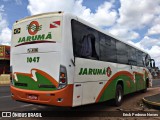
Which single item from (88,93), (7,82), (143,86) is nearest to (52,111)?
(88,93)

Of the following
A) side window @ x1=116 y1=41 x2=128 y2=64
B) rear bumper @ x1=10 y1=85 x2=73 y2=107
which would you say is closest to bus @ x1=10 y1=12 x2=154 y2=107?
rear bumper @ x1=10 y1=85 x2=73 y2=107

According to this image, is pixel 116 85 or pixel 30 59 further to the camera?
pixel 116 85

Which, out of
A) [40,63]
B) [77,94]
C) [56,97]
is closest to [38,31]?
[40,63]

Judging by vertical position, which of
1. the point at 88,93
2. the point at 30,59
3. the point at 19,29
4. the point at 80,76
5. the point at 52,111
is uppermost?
the point at 19,29

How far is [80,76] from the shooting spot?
784 cm

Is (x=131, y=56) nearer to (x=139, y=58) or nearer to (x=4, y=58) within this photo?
(x=139, y=58)

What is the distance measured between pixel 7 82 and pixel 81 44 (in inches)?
1129

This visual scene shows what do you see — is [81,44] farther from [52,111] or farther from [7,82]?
[7,82]

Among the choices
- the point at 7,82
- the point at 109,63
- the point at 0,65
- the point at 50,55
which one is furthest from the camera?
the point at 0,65

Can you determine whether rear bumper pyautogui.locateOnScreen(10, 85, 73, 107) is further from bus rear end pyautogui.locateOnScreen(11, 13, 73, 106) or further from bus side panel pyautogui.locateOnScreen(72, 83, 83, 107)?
bus side panel pyautogui.locateOnScreen(72, 83, 83, 107)

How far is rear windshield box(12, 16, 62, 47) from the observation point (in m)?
7.62

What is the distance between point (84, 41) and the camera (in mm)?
8289

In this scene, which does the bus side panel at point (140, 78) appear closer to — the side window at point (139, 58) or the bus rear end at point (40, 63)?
the side window at point (139, 58)

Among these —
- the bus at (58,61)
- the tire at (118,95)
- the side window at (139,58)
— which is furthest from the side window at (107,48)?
the side window at (139,58)
